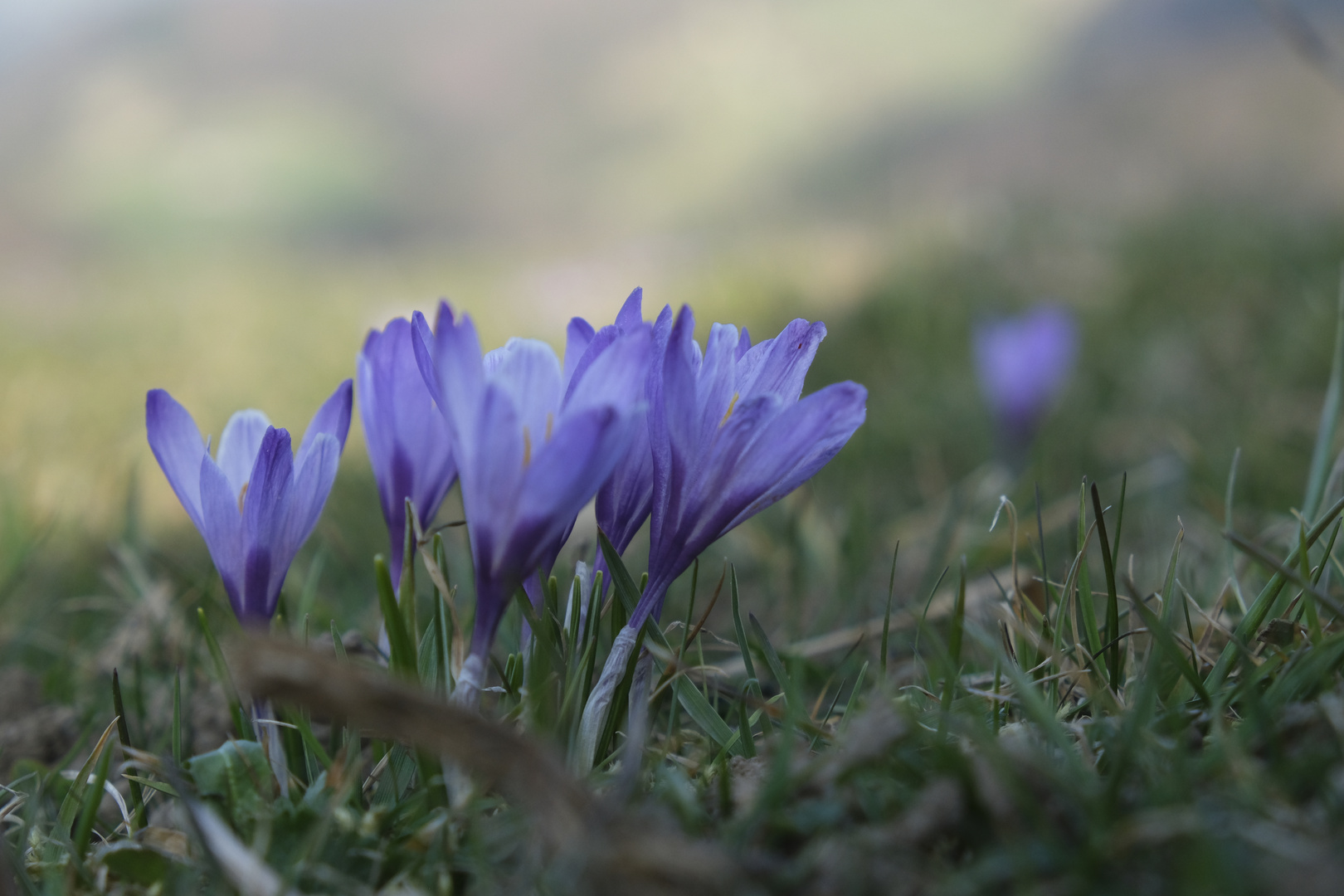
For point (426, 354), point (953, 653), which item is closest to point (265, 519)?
point (426, 354)

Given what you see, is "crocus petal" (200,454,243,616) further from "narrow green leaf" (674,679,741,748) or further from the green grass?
"narrow green leaf" (674,679,741,748)

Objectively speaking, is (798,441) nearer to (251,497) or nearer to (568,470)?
(568,470)

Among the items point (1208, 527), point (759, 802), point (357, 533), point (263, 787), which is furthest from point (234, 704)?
point (1208, 527)

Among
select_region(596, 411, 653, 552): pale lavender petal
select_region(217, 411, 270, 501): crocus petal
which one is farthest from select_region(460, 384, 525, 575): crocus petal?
select_region(217, 411, 270, 501): crocus petal

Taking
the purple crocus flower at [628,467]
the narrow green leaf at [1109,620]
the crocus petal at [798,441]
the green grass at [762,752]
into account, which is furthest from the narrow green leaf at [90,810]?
the narrow green leaf at [1109,620]

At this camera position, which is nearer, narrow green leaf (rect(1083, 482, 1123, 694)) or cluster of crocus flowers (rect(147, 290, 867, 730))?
cluster of crocus flowers (rect(147, 290, 867, 730))

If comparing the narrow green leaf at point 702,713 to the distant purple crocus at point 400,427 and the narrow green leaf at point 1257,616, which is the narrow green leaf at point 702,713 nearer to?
the distant purple crocus at point 400,427

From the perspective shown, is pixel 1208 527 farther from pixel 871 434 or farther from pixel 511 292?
pixel 511 292
